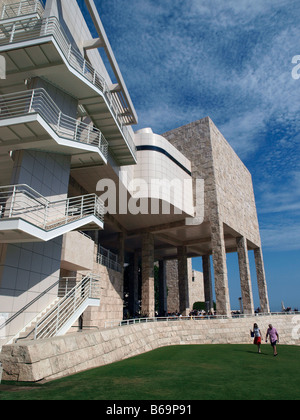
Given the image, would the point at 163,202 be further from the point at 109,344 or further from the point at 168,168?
the point at 109,344

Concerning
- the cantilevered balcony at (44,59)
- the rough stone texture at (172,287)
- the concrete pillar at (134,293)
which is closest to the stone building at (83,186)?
the cantilevered balcony at (44,59)

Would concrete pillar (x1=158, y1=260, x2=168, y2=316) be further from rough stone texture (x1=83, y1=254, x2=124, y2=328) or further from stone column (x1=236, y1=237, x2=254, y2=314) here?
rough stone texture (x1=83, y1=254, x2=124, y2=328)

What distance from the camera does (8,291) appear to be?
10.2 meters

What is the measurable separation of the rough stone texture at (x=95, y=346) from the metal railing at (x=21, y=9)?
43.3ft

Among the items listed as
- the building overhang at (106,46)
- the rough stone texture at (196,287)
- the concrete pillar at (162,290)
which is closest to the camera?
the building overhang at (106,46)

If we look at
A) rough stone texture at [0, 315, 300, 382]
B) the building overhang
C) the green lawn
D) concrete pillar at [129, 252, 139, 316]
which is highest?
the building overhang

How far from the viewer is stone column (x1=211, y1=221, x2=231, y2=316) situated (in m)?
28.3

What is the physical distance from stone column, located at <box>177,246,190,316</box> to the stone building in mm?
139

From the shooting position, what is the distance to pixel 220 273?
2925 cm

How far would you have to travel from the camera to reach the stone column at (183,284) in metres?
36.2

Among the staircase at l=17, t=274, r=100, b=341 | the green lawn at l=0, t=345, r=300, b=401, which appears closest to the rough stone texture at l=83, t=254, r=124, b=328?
the staircase at l=17, t=274, r=100, b=341

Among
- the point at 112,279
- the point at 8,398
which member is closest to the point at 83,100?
the point at 8,398

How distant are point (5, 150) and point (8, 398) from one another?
31.7 ft

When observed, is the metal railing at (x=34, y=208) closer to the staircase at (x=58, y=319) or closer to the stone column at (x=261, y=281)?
the staircase at (x=58, y=319)
